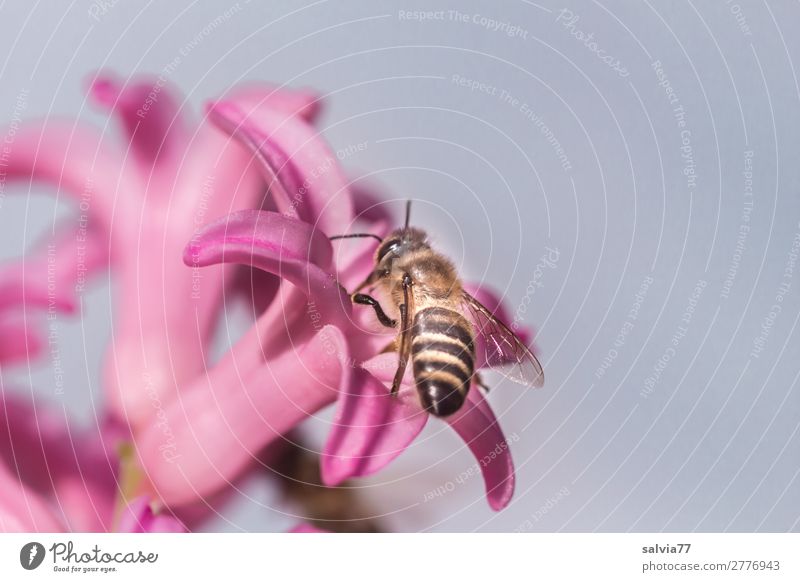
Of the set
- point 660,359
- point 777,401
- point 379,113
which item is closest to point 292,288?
point 379,113

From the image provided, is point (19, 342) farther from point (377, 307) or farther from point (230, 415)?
point (377, 307)

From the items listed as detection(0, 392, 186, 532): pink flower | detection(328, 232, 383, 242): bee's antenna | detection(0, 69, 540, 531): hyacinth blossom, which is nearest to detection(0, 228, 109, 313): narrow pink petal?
detection(0, 69, 540, 531): hyacinth blossom

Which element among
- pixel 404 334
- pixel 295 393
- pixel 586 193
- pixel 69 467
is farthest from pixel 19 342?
pixel 586 193

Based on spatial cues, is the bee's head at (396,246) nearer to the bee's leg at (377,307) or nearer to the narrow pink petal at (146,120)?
the bee's leg at (377,307)

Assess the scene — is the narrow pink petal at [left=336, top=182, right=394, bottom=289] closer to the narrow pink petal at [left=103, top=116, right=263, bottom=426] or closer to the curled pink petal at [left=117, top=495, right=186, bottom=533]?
the narrow pink petal at [left=103, top=116, right=263, bottom=426]

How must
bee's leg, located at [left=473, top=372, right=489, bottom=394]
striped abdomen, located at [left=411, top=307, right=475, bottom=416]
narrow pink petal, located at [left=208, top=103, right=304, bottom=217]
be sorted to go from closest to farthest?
striped abdomen, located at [left=411, top=307, right=475, bottom=416], narrow pink petal, located at [left=208, top=103, right=304, bottom=217], bee's leg, located at [left=473, top=372, right=489, bottom=394]

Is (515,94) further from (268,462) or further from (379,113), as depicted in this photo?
(268,462)

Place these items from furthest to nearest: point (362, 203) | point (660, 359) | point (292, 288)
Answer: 1. point (660, 359)
2. point (362, 203)
3. point (292, 288)

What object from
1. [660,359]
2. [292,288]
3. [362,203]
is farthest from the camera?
[660,359]
